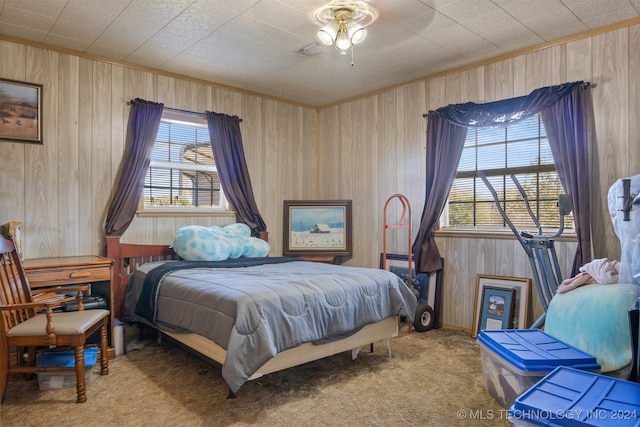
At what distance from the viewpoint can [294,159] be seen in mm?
5266

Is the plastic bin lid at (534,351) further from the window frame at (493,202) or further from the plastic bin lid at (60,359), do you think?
the plastic bin lid at (60,359)

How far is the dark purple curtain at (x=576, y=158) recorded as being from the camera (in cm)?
315

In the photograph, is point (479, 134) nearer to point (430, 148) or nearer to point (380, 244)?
point (430, 148)

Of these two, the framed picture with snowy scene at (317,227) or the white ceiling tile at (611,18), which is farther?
the framed picture with snowy scene at (317,227)

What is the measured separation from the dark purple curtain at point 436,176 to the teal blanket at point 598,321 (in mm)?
1597

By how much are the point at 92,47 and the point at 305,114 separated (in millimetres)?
2593

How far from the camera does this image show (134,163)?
12.6ft

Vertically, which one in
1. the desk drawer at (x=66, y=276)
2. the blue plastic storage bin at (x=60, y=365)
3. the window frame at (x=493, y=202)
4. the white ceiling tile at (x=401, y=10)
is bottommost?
the blue plastic storage bin at (x=60, y=365)

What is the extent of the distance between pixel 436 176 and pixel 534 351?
224 cm

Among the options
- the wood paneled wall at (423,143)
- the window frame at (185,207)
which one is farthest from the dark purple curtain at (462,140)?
the window frame at (185,207)

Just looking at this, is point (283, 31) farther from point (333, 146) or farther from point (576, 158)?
point (576, 158)

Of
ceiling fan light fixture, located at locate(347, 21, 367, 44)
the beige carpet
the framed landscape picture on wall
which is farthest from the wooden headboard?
ceiling fan light fixture, located at locate(347, 21, 367, 44)

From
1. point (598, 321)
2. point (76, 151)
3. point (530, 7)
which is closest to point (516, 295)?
point (598, 321)

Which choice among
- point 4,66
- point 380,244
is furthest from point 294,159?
point 4,66
